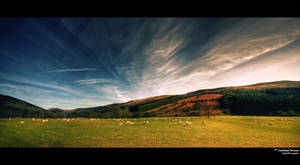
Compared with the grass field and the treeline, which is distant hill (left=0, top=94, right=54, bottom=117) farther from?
the treeline

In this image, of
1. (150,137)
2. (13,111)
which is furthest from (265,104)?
(13,111)

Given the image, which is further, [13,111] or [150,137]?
[13,111]

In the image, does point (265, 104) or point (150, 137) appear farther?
point (265, 104)

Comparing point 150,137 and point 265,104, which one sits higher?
point 150,137

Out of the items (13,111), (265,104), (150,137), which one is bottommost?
(265,104)

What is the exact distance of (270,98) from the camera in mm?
26938

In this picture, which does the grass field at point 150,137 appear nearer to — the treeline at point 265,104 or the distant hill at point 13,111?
the distant hill at point 13,111

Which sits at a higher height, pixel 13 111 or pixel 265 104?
pixel 13 111

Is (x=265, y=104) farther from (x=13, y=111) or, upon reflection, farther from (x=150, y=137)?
(x=13, y=111)
